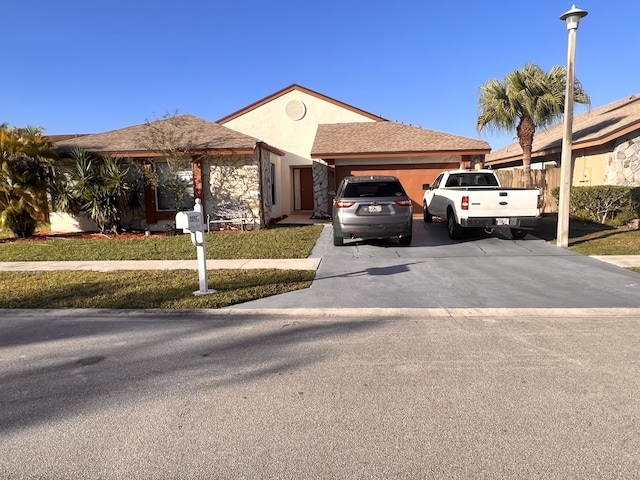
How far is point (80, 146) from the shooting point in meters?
14.2

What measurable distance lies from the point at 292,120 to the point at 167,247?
11.5 meters

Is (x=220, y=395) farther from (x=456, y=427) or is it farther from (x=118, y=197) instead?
(x=118, y=197)

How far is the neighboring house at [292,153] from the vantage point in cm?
1441

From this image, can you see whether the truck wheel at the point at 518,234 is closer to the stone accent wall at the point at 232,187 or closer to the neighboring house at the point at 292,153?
the neighboring house at the point at 292,153

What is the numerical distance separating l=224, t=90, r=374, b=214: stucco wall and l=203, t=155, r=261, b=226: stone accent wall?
5.93 meters

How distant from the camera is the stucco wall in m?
20.5

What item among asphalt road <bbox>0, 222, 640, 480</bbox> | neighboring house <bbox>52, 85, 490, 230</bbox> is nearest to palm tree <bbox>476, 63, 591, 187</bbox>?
neighboring house <bbox>52, 85, 490, 230</bbox>

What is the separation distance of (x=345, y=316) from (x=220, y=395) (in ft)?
8.10

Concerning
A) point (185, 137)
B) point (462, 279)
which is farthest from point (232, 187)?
point (462, 279)

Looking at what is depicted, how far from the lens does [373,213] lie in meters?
9.95

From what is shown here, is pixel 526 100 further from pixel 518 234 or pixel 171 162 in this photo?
pixel 171 162

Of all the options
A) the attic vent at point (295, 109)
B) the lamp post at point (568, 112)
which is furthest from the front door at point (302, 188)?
the lamp post at point (568, 112)

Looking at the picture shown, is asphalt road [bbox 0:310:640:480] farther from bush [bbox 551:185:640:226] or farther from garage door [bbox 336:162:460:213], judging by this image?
garage door [bbox 336:162:460:213]

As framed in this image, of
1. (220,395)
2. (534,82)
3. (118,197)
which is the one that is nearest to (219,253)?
(118,197)
